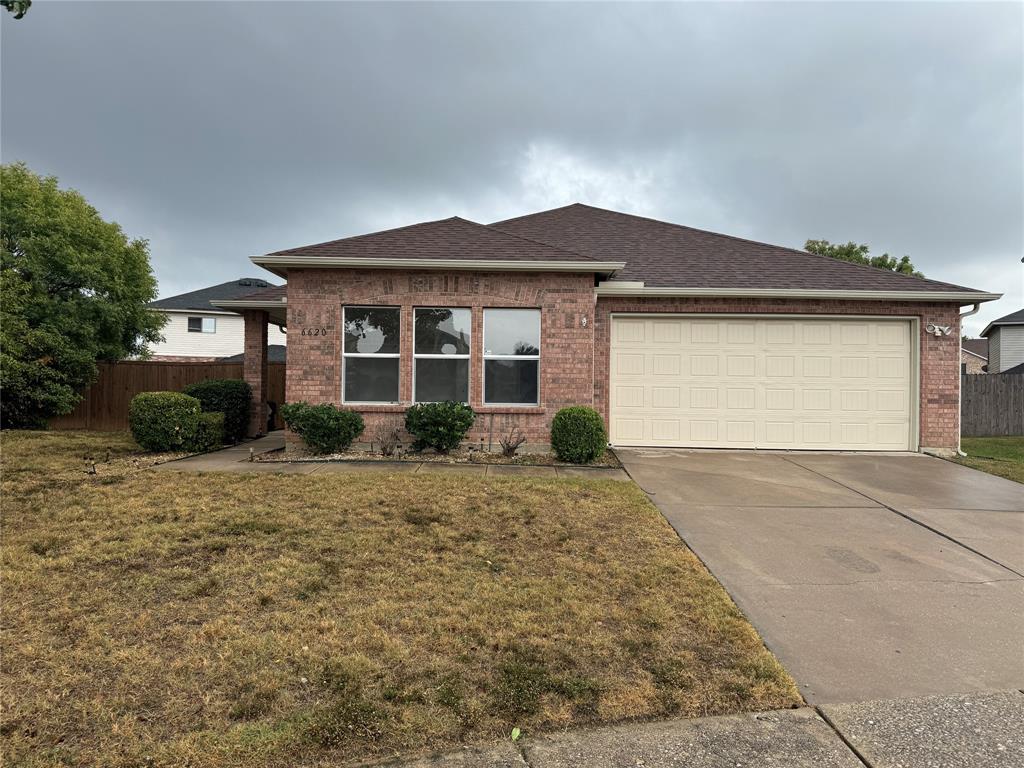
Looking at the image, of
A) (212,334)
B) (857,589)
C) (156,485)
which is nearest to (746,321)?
(857,589)

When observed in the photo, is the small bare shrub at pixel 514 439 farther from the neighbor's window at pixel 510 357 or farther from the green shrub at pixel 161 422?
the green shrub at pixel 161 422

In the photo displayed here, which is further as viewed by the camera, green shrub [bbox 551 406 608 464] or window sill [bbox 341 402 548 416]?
window sill [bbox 341 402 548 416]

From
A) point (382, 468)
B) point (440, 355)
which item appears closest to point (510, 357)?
point (440, 355)

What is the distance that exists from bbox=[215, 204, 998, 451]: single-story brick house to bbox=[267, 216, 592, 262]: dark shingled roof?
0.14ft

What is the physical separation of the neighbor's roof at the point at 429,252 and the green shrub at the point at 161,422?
9.22 feet

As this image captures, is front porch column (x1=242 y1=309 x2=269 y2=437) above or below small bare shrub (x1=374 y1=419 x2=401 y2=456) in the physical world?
above

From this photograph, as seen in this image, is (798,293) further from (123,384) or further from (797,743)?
(123,384)

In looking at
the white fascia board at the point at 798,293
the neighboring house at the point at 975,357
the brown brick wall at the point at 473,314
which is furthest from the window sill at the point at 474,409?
the neighboring house at the point at 975,357

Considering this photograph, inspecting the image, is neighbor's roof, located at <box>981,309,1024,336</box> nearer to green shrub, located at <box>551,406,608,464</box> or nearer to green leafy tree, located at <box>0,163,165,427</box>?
green shrub, located at <box>551,406,608,464</box>

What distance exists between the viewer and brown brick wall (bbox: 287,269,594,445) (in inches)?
369

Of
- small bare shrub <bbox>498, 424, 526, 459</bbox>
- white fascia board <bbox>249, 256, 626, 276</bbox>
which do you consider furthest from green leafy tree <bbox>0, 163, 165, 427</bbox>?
small bare shrub <bbox>498, 424, 526, 459</bbox>

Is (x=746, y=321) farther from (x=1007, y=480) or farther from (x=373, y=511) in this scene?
(x=373, y=511)

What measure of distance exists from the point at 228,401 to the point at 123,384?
571 centimetres

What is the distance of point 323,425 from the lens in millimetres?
8852
